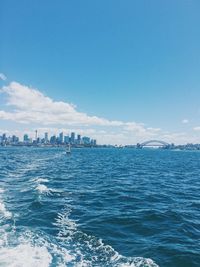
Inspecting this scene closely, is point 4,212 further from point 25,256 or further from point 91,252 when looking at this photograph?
point 91,252

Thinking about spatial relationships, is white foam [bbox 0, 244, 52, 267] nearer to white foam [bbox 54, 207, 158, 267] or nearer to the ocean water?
the ocean water

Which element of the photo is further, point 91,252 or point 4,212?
point 4,212

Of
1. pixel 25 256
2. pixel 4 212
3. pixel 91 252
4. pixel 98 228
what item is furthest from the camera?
pixel 4 212

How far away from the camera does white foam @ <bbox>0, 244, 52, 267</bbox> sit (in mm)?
13336

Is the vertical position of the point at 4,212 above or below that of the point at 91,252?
above

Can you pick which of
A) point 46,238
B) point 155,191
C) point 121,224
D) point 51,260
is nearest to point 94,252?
point 51,260

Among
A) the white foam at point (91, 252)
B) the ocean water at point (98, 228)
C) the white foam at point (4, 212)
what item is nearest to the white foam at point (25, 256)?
the ocean water at point (98, 228)

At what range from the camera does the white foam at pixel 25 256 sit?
1334 cm

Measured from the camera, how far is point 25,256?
46.6ft

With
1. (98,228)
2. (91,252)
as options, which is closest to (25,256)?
(91,252)

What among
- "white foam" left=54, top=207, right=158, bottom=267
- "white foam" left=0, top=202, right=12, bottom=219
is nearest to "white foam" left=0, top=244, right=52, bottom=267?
"white foam" left=54, top=207, right=158, bottom=267

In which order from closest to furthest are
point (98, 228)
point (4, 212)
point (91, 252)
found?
point (91, 252) < point (98, 228) < point (4, 212)

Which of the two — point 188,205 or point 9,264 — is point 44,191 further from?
point 9,264

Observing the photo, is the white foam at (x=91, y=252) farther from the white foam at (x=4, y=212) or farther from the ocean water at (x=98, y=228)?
the white foam at (x=4, y=212)
